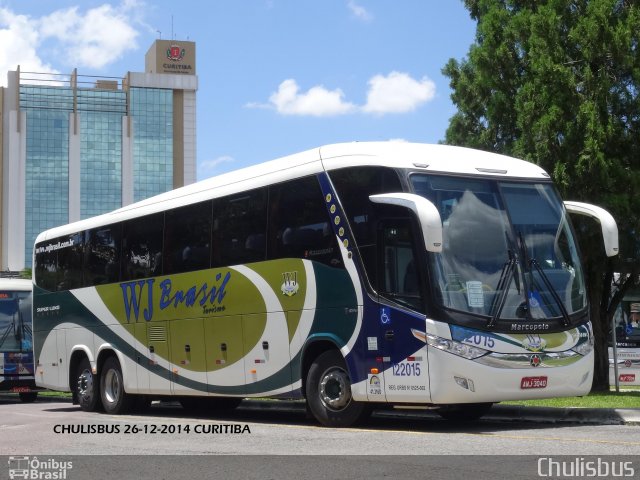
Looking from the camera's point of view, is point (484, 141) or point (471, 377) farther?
point (484, 141)

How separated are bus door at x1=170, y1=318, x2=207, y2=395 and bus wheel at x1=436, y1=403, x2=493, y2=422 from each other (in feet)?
13.2

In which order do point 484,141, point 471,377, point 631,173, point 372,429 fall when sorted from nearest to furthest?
point 471,377 < point 372,429 < point 631,173 < point 484,141

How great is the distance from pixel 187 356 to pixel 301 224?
13.2 ft

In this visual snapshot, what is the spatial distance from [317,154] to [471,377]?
3.74 metres

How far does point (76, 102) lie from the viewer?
129 m

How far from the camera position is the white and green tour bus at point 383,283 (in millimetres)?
12266

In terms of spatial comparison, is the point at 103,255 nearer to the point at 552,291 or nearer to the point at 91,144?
the point at 552,291

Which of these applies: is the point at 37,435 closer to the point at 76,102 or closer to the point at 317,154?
the point at 317,154

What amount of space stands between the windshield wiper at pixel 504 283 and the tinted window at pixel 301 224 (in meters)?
2.06

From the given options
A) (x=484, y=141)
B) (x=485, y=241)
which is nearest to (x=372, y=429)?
(x=485, y=241)

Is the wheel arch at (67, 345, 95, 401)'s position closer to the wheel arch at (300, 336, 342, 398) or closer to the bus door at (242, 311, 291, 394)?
the bus door at (242, 311, 291, 394)

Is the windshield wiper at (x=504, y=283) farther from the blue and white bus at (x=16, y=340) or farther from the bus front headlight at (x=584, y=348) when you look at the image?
the blue and white bus at (x=16, y=340)

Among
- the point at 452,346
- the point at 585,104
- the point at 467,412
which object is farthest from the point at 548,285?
the point at 585,104

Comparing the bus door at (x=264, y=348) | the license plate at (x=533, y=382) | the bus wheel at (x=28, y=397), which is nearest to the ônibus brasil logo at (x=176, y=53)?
the bus wheel at (x=28, y=397)
